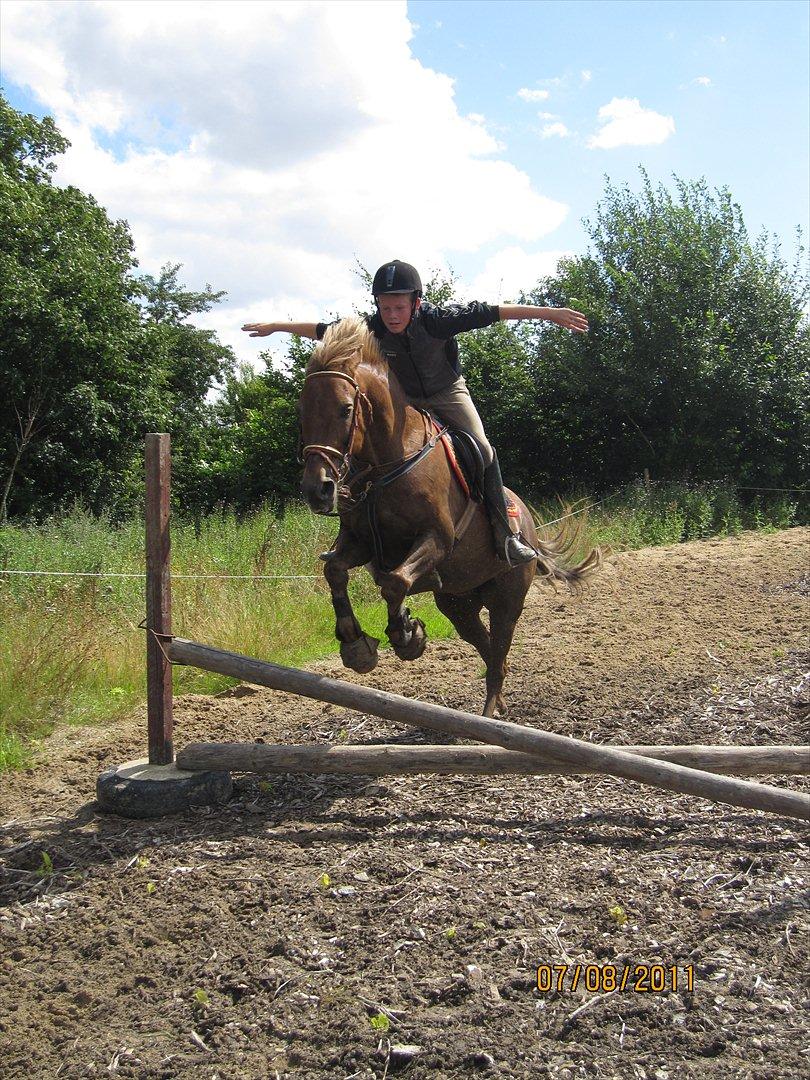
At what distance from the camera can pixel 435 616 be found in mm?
9836

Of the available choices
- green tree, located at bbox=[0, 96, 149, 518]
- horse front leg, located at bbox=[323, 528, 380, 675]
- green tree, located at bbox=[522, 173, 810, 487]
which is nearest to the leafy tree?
green tree, located at bbox=[0, 96, 149, 518]

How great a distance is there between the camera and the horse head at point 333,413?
3840 millimetres

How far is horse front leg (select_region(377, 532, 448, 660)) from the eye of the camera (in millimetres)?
4254

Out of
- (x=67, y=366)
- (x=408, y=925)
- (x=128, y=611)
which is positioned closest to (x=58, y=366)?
(x=67, y=366)

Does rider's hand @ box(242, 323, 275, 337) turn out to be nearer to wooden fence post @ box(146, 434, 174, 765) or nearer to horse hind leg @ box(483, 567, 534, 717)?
wooden fence post @ box(146, 434, 174, 765)

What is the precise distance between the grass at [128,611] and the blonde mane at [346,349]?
10.3 ft

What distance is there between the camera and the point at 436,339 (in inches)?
198

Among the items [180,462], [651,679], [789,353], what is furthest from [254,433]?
[651,679]

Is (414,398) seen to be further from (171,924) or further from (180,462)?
(180,462)

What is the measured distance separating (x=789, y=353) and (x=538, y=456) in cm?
595

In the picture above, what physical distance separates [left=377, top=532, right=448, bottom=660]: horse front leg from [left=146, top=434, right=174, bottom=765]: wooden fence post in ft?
3.69

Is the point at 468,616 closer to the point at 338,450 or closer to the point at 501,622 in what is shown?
the point at 501,622

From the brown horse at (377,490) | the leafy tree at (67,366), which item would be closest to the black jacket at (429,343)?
the brown horse at (377,490)

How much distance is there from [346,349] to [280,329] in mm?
806
